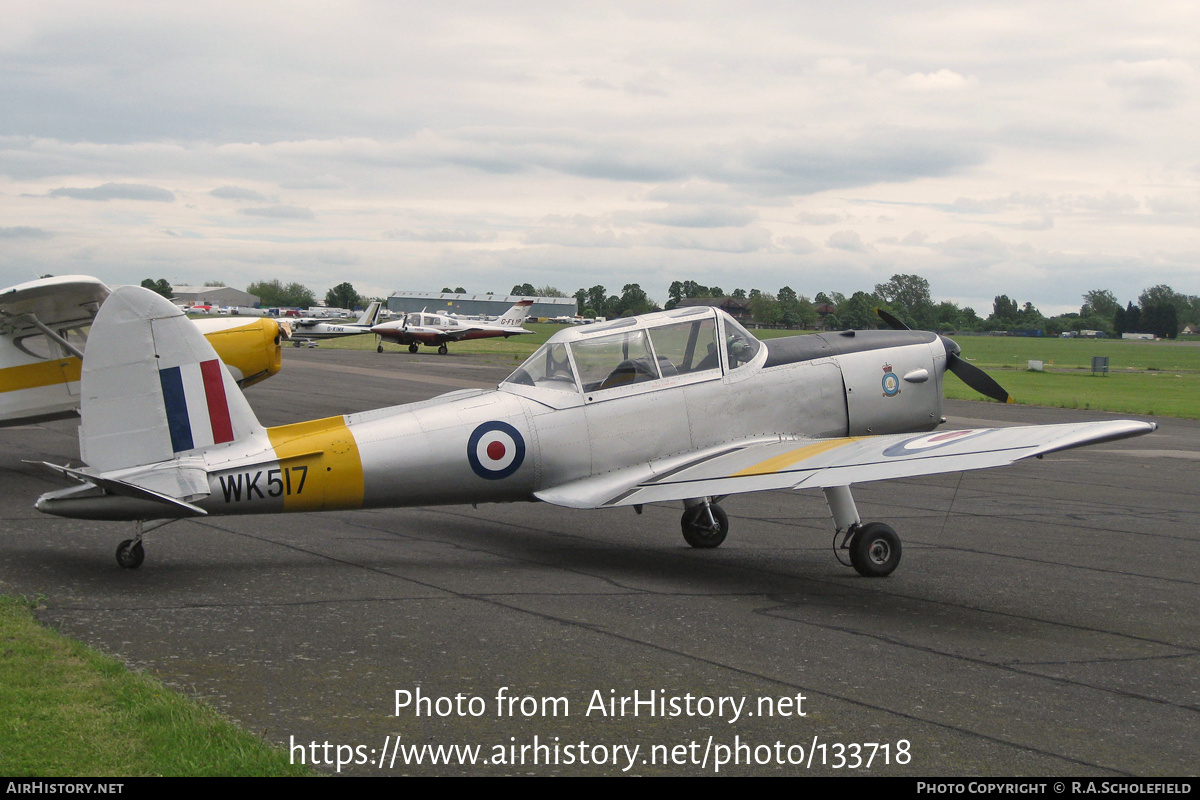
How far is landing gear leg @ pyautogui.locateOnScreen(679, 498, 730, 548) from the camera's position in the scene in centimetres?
977

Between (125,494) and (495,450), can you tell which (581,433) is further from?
(125,494)

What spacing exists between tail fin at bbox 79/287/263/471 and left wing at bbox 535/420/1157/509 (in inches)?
111

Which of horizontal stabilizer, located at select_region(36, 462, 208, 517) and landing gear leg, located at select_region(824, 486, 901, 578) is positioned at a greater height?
horizontal stabilizer, located at select_region(36, 462, 208, 517)

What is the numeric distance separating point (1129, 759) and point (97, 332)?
23.6 feet

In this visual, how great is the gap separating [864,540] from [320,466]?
179 inches

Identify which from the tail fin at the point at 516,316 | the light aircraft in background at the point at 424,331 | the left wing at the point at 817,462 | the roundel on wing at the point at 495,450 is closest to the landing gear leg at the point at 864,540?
the left wing at the point at 817,462

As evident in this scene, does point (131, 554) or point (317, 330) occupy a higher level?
point (317, 330)

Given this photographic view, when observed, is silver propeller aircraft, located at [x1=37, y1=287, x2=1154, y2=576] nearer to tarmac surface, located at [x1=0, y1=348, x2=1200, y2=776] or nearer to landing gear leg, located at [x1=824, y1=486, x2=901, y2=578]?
landing gear leg, located at [x1=824, y1=486, x2=901, y2=578]

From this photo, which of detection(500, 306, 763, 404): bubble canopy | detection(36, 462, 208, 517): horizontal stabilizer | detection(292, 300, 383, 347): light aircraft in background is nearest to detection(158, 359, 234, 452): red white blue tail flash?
detection(36, 462, 208, 517): horizontal stabilizer

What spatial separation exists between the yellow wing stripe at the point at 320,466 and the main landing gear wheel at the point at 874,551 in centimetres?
418

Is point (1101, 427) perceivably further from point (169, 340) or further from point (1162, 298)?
point (1162, 298)

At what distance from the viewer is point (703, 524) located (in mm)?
9781

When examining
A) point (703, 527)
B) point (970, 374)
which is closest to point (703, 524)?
point (703, 527)
